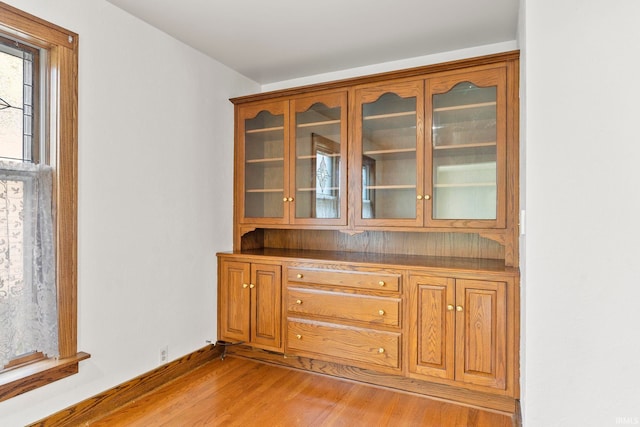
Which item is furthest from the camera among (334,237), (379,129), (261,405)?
(334,237)

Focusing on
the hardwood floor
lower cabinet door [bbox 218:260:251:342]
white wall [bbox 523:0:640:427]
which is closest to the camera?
white wall [bbox 523:0:640:427]

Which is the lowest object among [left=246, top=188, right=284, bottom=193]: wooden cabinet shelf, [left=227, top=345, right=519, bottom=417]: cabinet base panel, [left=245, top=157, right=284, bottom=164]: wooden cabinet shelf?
[left=227, top=345, right=519, bottom=417]: cabinet base panel

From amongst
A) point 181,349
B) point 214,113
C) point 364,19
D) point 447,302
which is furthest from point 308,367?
point 364,19

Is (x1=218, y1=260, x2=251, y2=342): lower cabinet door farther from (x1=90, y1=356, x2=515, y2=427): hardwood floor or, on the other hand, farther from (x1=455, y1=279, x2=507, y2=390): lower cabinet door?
(x1=455, y1=279, x2=507, y2=390): lower cabinet door

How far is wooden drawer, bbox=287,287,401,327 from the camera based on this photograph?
8.05 ft

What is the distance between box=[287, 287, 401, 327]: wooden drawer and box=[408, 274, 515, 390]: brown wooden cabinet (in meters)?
→ 0.14

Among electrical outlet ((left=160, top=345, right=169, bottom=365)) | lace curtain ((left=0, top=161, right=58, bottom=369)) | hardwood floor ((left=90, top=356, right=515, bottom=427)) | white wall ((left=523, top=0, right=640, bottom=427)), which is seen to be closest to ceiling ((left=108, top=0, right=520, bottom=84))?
white wall ((left=523, top=0, right=640, bottom=427))

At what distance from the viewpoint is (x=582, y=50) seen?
1.59 meters

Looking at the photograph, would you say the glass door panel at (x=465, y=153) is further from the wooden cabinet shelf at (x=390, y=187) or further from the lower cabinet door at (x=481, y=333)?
the lower cabinet door at (x=481, y=333)

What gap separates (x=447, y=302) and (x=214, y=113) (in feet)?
7.25

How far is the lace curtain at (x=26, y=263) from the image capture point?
178 centimetres

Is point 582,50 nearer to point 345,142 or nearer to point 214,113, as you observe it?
point 345,142

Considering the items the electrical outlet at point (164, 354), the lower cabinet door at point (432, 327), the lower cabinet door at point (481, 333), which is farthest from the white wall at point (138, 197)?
the lower cabinet door at point (481, 333)

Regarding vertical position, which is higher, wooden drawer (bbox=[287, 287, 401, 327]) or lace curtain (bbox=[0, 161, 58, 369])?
lace curtain (bbox=[0, 161, 58, 369])
